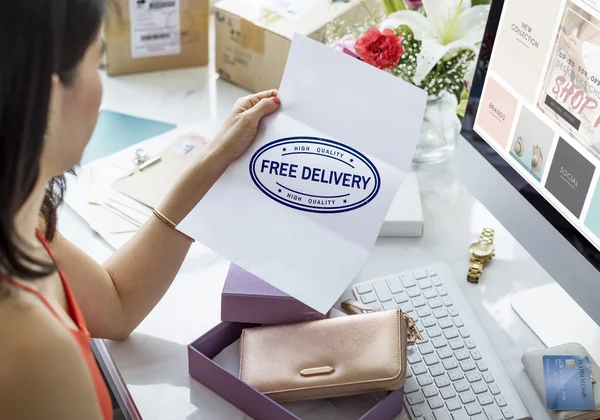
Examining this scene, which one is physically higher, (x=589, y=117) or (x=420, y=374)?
(x=589, y=117)

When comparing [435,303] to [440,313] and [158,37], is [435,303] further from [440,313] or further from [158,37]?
[158,37]

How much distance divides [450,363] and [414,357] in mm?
42

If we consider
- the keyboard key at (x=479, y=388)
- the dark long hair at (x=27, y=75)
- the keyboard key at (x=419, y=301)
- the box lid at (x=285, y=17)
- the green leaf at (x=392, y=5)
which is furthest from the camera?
the box lid at (x=285, y=17)

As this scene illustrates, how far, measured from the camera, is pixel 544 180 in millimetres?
873

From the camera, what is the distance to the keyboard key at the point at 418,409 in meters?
0.85

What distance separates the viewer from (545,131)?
85 centimetres

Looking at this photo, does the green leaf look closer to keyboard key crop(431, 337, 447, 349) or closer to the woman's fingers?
the woman's fingers

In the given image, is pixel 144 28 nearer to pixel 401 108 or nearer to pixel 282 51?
pixel 282 51

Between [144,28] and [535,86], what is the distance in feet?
2.56

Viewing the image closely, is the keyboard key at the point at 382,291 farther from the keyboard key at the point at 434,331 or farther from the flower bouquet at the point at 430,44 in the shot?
the flower bouquet at the point at 430,44

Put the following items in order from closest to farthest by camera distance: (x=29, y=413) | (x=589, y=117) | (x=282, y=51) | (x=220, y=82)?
(x=29, y=413) → (x=589, y=117) → (x=282, y=51) → (x=220, y=82)

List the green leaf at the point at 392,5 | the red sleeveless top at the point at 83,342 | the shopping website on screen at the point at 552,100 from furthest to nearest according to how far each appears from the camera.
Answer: the green leaf at the point at 392,5
the shopping website on screen at the point at 552,100
the red sleeveless top at the point at 83,342

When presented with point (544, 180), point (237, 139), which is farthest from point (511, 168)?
point (237, 139)

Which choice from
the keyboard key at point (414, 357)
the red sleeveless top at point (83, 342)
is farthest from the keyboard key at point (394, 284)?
the red sleeveless top at point (83, 342)
